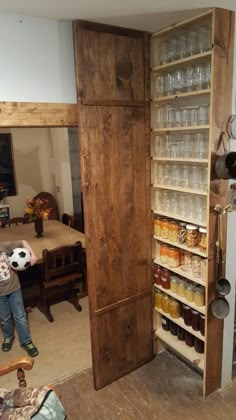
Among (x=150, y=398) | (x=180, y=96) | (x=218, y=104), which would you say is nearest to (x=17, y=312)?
(x=150, y=398)

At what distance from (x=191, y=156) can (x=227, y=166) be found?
0.32 meters

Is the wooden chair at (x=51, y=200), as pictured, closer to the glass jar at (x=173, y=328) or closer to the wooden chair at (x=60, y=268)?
the wooden chair at (x=60, y=268)

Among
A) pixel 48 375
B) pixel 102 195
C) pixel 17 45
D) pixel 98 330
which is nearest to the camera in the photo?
pixel 17 45

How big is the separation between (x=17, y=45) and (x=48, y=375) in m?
2.37

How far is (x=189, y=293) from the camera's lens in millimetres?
2297

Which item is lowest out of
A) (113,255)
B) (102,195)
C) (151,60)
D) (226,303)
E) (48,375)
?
(48,375)

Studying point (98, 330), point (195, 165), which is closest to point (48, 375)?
point (98, 330)

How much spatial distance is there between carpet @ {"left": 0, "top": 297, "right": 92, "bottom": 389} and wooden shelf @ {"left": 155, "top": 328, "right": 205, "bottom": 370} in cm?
65

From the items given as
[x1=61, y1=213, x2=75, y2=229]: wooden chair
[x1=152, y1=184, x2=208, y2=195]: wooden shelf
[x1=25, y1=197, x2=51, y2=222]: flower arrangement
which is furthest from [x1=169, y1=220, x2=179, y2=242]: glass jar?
[x1=61, y1=213, x2=75, y2=229]: wooden chair

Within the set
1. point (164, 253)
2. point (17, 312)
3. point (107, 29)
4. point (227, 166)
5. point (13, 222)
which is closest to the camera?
point (227, 166)

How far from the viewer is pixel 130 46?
2.14 metres

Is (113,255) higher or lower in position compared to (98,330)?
higher

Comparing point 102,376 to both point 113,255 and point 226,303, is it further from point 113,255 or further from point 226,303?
point 226,303

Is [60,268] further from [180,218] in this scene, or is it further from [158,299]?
[180,218]
